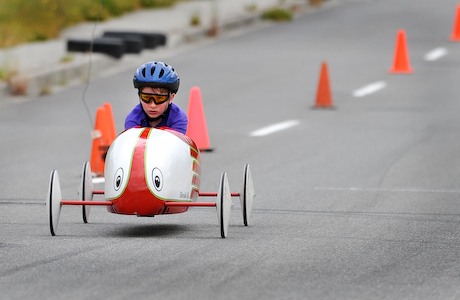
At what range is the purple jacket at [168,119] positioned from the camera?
11281 mm

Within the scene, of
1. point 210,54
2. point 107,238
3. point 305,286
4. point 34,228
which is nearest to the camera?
point 305,286

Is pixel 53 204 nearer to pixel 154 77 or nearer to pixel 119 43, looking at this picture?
pixel 154 77

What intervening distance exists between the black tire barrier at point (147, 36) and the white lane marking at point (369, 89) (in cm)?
518

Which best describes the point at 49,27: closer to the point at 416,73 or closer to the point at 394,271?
the point at 416,73

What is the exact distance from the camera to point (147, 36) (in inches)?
1093

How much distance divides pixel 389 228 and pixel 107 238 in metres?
2.30

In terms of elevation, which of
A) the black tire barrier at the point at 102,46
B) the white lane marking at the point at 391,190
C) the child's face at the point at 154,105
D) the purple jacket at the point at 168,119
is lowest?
the white lane marking at the point at 391,190

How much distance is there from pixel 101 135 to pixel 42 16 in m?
14.8

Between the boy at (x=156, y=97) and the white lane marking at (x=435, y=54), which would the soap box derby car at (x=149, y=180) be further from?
the white lane marking at (x=435, y=54)

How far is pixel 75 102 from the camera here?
22031 mm

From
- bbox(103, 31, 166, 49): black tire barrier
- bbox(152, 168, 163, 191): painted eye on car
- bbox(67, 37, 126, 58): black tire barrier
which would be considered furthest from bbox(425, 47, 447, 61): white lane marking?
bbox(152, 168, 163, 191): painted eye on car

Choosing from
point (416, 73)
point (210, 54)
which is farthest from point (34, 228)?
point (210, 54)

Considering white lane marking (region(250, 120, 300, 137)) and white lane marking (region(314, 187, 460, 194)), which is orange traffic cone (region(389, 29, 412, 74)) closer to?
white lane marking (region(250, 120, 300, 137))

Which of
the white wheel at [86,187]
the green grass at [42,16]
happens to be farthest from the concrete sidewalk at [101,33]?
the white wheel at [86,187]
